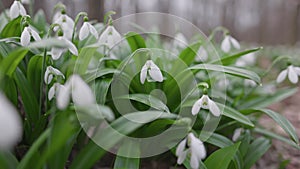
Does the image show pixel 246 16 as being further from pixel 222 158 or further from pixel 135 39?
pixel 222 158

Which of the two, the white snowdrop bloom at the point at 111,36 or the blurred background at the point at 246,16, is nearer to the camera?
the white snowdrop bloom at the point at 111,36

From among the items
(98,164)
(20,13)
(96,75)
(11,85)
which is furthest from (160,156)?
(20,13)

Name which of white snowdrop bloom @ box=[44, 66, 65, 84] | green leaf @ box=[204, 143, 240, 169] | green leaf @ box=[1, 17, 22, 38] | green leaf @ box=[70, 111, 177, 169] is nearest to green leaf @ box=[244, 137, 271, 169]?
green leaf @ box=[204, 143, 240, 169]

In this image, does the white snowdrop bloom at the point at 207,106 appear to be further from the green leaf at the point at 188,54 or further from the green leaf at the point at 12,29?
the green leaf at the point at 12,29

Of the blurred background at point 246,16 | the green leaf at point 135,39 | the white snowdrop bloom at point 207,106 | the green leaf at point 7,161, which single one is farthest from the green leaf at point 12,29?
the blurred background at point 246,16

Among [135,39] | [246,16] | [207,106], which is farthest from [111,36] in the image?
[246,16]

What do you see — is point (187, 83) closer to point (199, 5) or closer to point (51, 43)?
point (51, 43)
